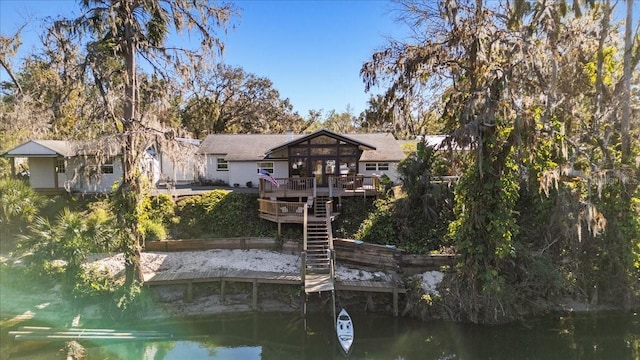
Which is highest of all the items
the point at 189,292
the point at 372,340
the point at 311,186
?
the point at 311,186

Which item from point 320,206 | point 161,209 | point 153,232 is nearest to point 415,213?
point 320,206

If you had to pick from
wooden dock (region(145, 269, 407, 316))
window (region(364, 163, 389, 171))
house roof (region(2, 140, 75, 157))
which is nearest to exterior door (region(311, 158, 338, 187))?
window (region(364, 163, 389, 171))

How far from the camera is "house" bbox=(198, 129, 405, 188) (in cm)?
2194

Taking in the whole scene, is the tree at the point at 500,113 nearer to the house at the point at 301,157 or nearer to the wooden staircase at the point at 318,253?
the wooden staircase at the point at 318,253

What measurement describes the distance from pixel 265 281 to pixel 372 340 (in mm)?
4403

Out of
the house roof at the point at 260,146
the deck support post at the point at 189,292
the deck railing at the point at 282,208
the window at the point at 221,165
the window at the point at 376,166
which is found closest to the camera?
the deck support post at the point at 189,292

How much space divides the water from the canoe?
0.31 meters

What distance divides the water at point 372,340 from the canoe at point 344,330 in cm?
31

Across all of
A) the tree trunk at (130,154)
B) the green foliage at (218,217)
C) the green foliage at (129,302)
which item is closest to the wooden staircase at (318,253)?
the green foliage at (218,217)

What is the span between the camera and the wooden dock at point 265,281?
13906 mm

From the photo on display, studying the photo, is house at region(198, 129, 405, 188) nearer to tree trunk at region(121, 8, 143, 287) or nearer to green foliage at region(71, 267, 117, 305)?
tree trunk at region(121, 8, 143, 287)

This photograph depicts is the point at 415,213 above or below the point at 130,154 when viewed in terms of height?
below

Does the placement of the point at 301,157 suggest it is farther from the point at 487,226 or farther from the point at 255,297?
the point at 487,226

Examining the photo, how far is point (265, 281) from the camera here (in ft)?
47.1
